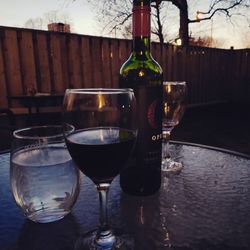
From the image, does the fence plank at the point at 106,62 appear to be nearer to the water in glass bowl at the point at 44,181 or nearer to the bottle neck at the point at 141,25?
the bottle neck at the point at 141,25

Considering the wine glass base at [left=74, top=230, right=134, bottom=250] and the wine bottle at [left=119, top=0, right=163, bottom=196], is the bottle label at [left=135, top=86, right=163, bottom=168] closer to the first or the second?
the wine bottle at [left=119, top=0, right=163, bottom=196]

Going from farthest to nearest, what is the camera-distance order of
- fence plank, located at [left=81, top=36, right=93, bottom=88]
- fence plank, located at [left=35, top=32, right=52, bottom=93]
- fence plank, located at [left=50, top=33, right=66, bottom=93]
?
1. fence plank, located at [left=81, top=36, right=93, bottom=88]
2. fence plank, located at [left=50, top=33, right=66, bottom=93]
3. fence plank, located at [left=35, top=32, right=52, bottom=93]

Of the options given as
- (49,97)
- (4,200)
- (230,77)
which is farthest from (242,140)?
(230,77)

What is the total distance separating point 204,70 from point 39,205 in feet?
23.2

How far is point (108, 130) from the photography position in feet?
1.32

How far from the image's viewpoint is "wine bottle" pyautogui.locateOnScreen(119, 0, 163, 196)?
54 centimetres

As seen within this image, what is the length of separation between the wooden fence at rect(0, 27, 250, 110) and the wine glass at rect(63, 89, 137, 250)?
11.6ft

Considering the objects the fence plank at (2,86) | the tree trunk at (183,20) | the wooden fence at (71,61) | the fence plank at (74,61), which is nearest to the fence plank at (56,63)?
the wooden fence at (71,61)

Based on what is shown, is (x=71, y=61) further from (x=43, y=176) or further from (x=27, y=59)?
(x=43, y=176)

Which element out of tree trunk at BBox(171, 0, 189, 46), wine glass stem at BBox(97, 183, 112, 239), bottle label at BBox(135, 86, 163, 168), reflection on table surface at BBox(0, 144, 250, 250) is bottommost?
reflection on table surface at BBox(0, 144, 250, 250)

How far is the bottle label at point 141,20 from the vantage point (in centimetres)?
52

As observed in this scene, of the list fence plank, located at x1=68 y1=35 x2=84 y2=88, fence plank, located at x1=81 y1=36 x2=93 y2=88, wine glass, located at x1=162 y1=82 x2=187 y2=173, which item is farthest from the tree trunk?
wine glass, located at x1=162 y1=82 x2=187 y2=173

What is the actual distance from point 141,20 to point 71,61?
155 inches

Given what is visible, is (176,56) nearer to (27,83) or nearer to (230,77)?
(230,77)
